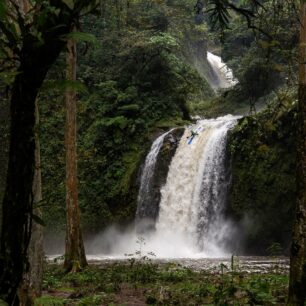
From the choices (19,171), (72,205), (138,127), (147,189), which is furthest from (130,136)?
(19,171)

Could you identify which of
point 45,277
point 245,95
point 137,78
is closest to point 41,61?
point 45,277

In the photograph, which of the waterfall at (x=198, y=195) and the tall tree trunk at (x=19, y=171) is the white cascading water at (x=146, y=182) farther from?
the tall tree trunk at (x=19, y=171)

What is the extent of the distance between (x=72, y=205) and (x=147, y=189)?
841 cm

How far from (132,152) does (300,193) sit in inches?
669

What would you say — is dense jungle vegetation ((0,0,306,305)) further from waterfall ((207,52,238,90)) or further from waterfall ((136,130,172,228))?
waterfall ((207,52,238,90))

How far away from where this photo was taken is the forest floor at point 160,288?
5.71 m

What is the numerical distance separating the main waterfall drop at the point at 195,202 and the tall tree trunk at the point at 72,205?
6.76 m

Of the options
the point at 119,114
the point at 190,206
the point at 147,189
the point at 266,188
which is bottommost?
the point at 190,206

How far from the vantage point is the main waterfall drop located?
18.1 metres

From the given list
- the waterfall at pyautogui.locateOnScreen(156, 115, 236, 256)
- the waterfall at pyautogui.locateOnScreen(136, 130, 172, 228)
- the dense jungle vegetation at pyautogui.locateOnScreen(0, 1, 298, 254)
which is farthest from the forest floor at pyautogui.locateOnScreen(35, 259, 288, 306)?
the waterfall at pyautogui.locateOnScreen(136, 130, 172, 228)

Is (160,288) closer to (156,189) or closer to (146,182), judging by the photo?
(156,189)

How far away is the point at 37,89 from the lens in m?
1.69

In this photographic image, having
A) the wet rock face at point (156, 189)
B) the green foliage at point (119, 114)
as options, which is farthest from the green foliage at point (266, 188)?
the green foliage at point (119, 114)

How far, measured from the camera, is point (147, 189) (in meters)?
20.2
